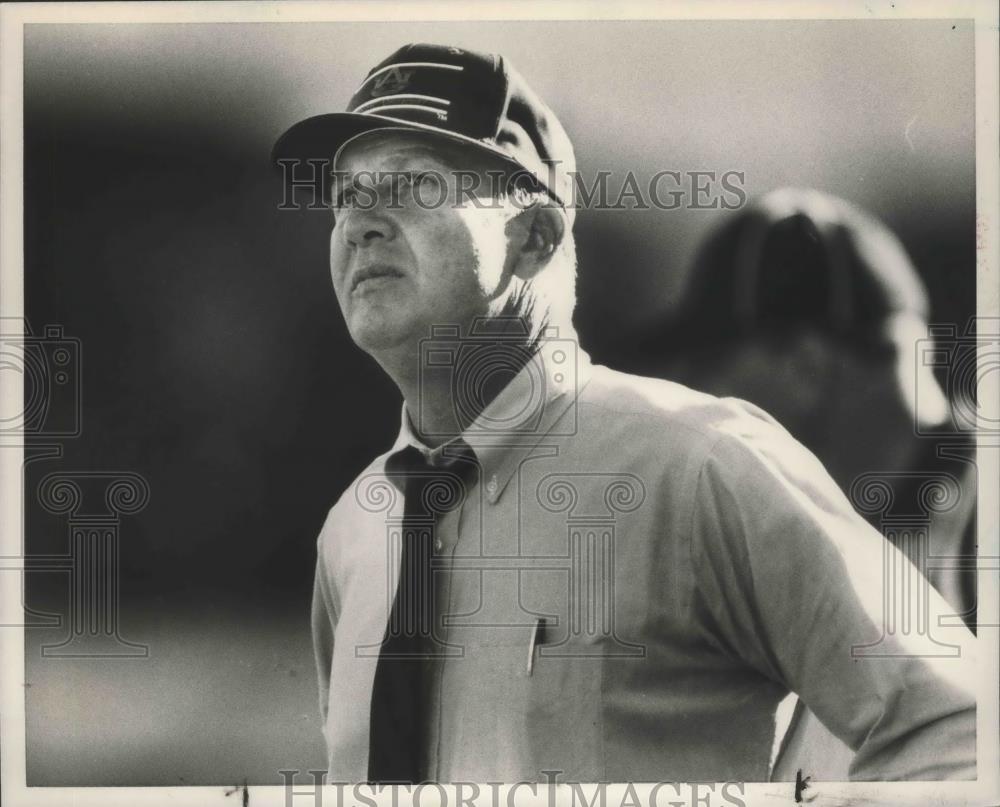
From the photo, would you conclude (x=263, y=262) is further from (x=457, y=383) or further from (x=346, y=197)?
(x=457, y=383)

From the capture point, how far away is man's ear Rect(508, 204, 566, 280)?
2.80 metres

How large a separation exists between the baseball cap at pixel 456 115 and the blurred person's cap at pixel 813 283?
0.41 m

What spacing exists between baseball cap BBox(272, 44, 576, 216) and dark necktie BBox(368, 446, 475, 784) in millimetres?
720

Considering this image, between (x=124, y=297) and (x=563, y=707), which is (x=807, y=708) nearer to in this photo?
(x=563, y=707)

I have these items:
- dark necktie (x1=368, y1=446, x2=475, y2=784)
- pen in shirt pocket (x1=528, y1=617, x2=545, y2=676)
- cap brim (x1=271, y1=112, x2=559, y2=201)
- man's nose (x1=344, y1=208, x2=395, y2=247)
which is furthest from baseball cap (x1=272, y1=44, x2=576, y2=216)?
pen in shirt pocket (x1=528, y1=617, x2=545, y2=676)

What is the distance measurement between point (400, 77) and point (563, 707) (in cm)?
152

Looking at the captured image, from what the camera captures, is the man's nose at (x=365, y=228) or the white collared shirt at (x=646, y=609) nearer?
the white collared shirt at (x=646, y=609)

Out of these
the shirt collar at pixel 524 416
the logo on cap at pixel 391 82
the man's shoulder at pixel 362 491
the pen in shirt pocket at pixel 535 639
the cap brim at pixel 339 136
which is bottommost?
the pen in shirt pocket at pixel 535 639

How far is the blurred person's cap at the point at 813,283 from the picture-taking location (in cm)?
283

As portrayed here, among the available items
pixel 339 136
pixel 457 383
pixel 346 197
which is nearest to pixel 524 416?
pixel 457 383

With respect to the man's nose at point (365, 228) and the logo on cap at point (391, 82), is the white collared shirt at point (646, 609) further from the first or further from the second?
the logo on cap at point (391, 82)

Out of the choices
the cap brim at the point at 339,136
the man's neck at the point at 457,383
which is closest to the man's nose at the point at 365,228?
the cap brim at the point at 339,136

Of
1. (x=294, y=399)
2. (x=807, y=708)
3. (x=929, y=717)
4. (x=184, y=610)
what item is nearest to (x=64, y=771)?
(x=184, y=610)

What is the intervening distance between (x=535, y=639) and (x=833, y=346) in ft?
3.26
